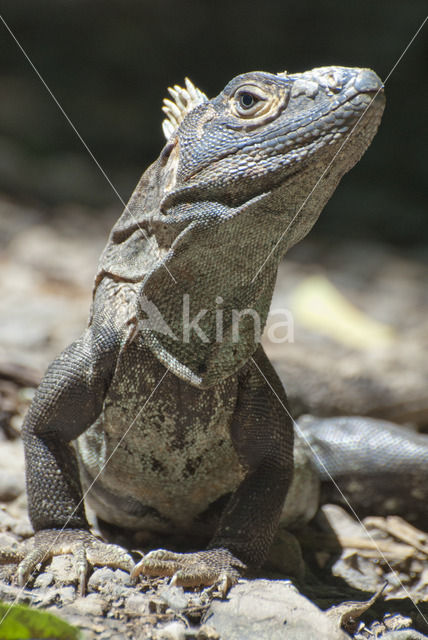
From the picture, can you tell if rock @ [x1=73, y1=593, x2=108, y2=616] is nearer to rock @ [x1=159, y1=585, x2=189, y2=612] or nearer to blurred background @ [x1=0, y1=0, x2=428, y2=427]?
rock @ [x1=159, y1=585, x2=189, y2=612]

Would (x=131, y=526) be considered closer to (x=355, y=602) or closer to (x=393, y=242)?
(x=355, y=602)

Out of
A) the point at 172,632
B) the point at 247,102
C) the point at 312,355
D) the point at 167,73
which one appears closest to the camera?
the point at 172,632

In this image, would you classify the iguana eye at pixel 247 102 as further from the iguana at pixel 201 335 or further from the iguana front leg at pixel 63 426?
the iguana front leg at pixel 63 426

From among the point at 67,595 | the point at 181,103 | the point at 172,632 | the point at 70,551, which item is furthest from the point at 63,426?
the point at 181,103

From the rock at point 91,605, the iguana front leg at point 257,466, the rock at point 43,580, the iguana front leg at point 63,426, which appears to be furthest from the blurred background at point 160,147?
the rock at point 91,605

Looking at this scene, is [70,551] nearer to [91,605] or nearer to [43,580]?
[43,580]
